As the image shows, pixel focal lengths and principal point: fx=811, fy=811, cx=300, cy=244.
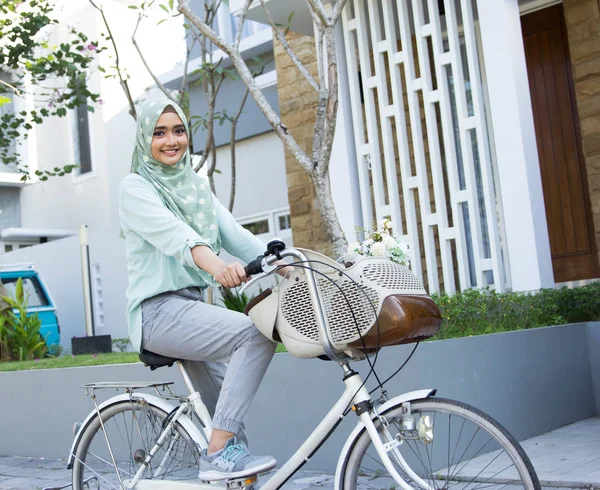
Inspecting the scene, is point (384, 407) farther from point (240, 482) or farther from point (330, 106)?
point (330, 106)

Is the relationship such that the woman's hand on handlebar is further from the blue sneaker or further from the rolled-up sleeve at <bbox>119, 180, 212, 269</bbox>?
the blue sneaker

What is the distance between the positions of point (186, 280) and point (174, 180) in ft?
1.26

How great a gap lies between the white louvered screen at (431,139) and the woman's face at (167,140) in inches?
137

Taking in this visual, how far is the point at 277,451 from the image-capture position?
15.5 feet

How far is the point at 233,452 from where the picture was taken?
8.96 feet

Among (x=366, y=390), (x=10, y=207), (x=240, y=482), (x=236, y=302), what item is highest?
(x=10, y=207)

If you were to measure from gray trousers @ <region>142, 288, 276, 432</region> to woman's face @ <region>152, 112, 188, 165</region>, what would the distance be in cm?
51

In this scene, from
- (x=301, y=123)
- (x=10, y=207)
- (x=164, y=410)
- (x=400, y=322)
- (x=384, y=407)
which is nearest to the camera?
(x=400, y=322)

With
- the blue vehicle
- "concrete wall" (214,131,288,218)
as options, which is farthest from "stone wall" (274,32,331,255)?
the blue vehicle

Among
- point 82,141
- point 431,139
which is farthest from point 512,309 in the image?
point 82,141

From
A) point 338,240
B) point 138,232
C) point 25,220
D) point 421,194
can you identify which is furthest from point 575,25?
point 25,220

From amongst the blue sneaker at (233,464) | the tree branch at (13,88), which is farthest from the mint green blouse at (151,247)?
the tree branch at (13,88)

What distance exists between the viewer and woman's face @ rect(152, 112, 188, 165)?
302cm

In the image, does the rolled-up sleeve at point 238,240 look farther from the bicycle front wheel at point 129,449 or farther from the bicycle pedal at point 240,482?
the bicycle pedal at point 240,482
